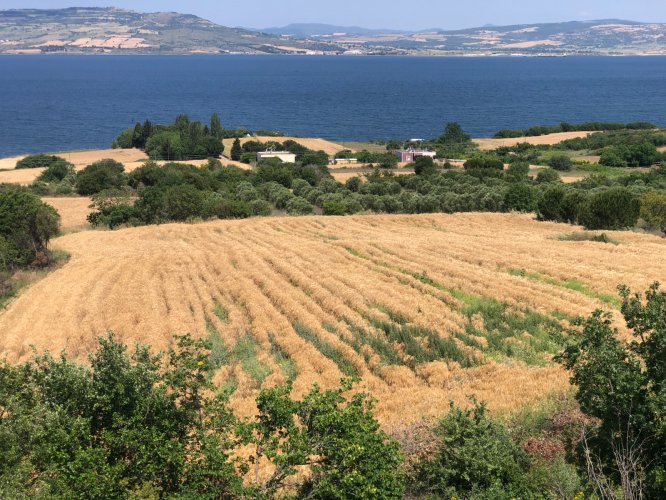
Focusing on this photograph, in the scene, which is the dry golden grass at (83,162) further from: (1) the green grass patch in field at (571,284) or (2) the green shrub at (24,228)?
(1) the green grass patch in field at (571,284)

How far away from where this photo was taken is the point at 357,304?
2706 centimetres

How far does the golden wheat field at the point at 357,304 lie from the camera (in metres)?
20.0

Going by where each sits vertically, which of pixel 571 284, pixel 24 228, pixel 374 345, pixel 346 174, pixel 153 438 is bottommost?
pixel 346 174

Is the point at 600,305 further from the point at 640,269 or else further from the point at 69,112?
the point at 69,112

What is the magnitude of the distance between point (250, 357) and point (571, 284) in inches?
642

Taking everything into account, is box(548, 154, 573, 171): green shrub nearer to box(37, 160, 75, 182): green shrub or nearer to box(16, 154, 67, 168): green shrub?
box(37, 160, 75, 182): green shrub

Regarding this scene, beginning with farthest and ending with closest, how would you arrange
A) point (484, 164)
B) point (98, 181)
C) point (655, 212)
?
point (484, 164) → point (98, 181) → point (655, 212)

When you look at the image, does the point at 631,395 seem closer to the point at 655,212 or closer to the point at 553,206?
the point at 655,212

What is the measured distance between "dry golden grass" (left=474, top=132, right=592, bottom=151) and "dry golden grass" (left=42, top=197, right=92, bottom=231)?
268 feet

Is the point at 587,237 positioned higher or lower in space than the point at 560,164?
higher

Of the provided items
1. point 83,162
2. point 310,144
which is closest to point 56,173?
point 83,162

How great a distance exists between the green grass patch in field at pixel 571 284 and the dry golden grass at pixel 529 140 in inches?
3828

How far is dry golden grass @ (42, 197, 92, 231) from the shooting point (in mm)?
59719

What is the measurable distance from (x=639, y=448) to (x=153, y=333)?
19216 mm
